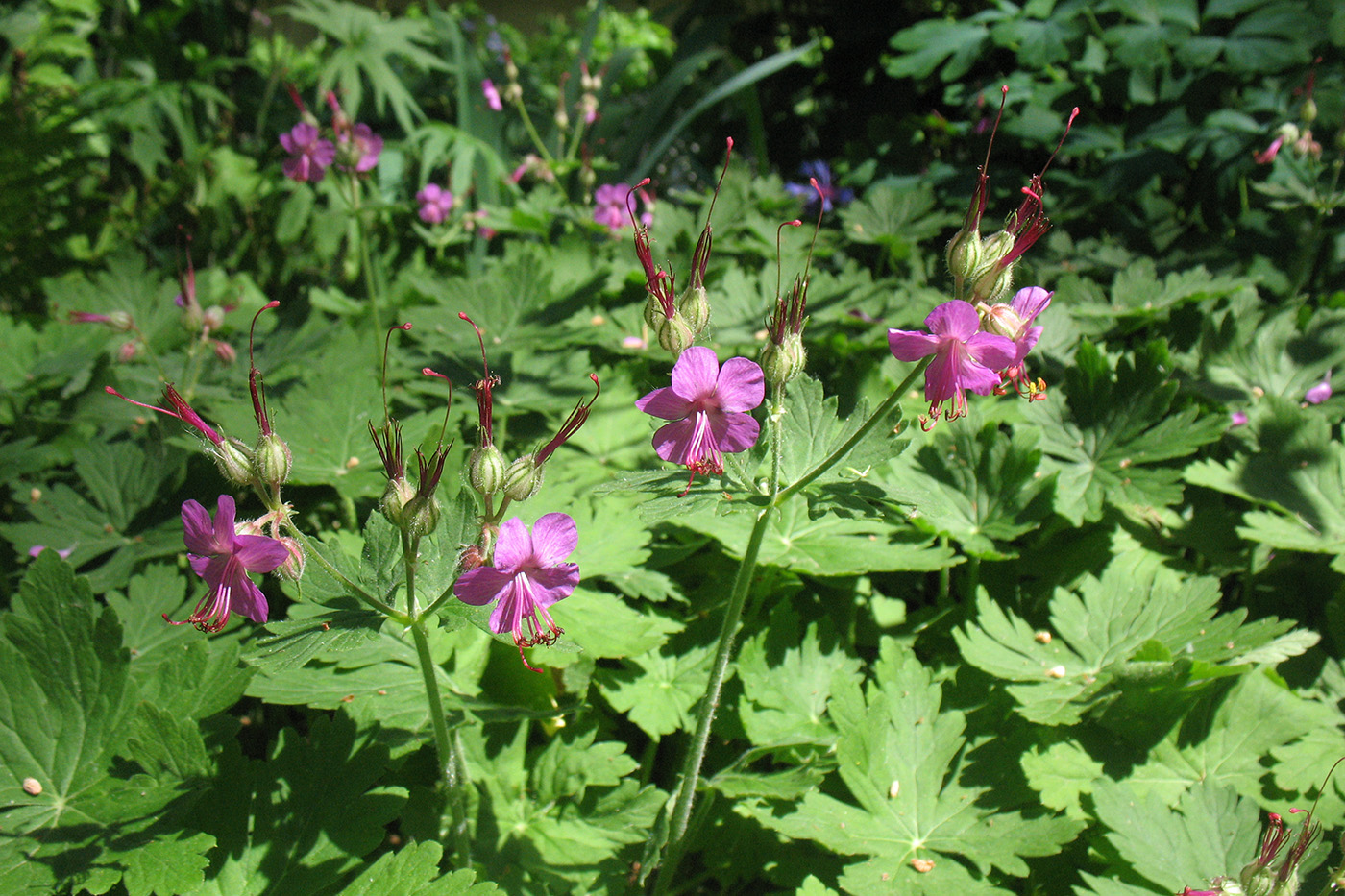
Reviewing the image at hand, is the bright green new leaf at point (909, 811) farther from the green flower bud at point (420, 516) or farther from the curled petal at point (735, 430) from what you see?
the green flower bud at point (420, 516)

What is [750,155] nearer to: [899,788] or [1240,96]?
[1240,96]

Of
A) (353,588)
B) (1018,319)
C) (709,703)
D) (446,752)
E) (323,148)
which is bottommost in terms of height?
(446,752)

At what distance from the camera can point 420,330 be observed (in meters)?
2.42

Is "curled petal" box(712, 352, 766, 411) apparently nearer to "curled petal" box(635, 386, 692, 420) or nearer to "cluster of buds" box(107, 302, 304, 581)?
"curled petal" box(635, 386, 692, 420)

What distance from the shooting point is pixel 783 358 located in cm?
112

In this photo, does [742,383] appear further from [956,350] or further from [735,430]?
[956,350]

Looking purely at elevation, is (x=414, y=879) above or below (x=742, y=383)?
below

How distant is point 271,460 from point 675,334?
1.71ft

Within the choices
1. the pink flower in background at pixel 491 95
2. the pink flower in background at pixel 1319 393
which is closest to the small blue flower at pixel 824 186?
the pink flower in background at pixel 491 95

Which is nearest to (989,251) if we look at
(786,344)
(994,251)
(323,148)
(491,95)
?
(994,251)

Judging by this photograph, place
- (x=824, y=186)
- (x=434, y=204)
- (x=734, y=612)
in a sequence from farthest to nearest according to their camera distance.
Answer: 1. (x=824, y=186)
2. (x=434, y=204)
3. (x=734, y=612)

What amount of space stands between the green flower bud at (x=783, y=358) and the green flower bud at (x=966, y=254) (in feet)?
0.72

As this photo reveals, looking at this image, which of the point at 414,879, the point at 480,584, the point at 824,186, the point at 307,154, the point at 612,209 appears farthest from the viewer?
the point at 824,186

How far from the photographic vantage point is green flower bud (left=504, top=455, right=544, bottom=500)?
103 cm
